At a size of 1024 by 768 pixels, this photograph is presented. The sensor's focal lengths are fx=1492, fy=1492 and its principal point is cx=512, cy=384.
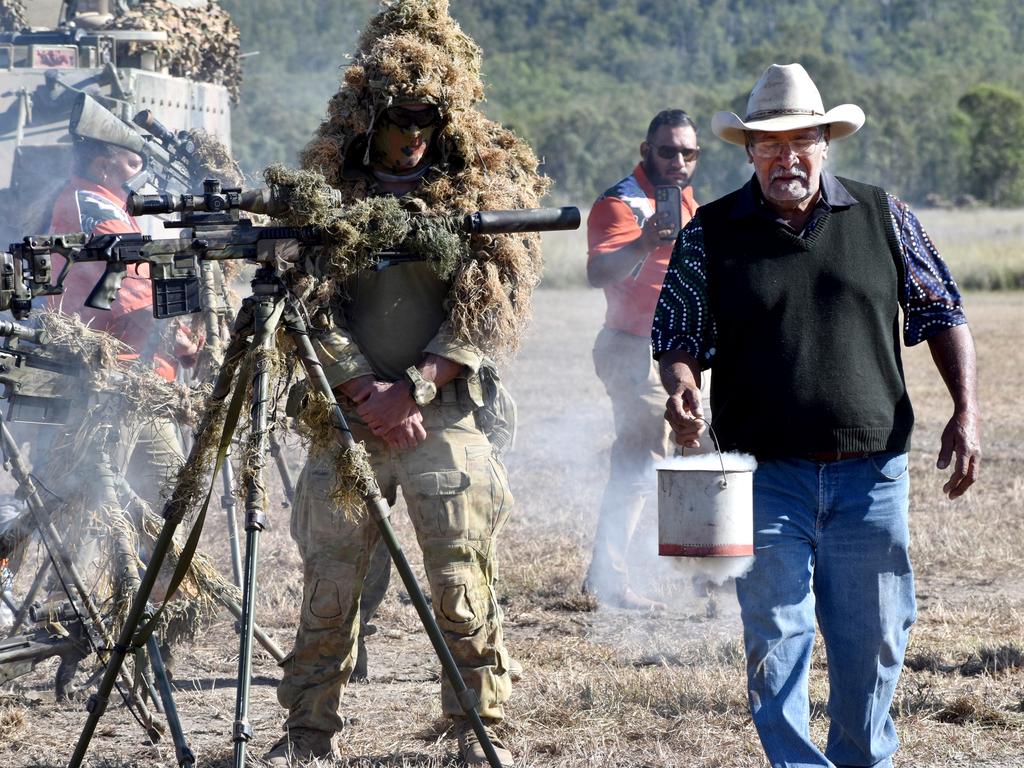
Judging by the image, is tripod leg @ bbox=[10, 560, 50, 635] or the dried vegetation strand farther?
tripod leg @ bbox=[10, 560, 50, 635]

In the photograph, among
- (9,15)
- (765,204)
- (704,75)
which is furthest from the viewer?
(704,75)

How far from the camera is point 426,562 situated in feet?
15.6

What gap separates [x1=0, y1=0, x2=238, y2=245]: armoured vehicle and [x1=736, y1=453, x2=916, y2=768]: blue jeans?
5.24 m

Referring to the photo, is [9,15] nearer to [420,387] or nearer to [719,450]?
[420,387]

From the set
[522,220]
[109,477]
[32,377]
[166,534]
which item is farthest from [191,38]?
[166,534]

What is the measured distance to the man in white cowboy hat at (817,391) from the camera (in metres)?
4.06

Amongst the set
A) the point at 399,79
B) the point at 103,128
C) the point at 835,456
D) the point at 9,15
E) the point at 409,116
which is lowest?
the point at 835,456

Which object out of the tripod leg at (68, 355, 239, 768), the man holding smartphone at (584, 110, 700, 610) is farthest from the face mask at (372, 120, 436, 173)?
the man holding smartphone at (584, 110, 700, 610)

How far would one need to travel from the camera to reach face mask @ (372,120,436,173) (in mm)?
4871

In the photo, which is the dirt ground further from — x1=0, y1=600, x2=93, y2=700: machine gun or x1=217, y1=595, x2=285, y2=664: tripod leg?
x1=0, y1=600, x2=93, y2=700: machine gun

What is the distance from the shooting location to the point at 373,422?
15.2ft

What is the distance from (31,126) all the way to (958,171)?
70.1 m

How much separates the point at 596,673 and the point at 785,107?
8.23ft

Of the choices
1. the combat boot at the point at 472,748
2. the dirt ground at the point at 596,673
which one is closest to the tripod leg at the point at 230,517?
the dirt ground at the point at 596,673
